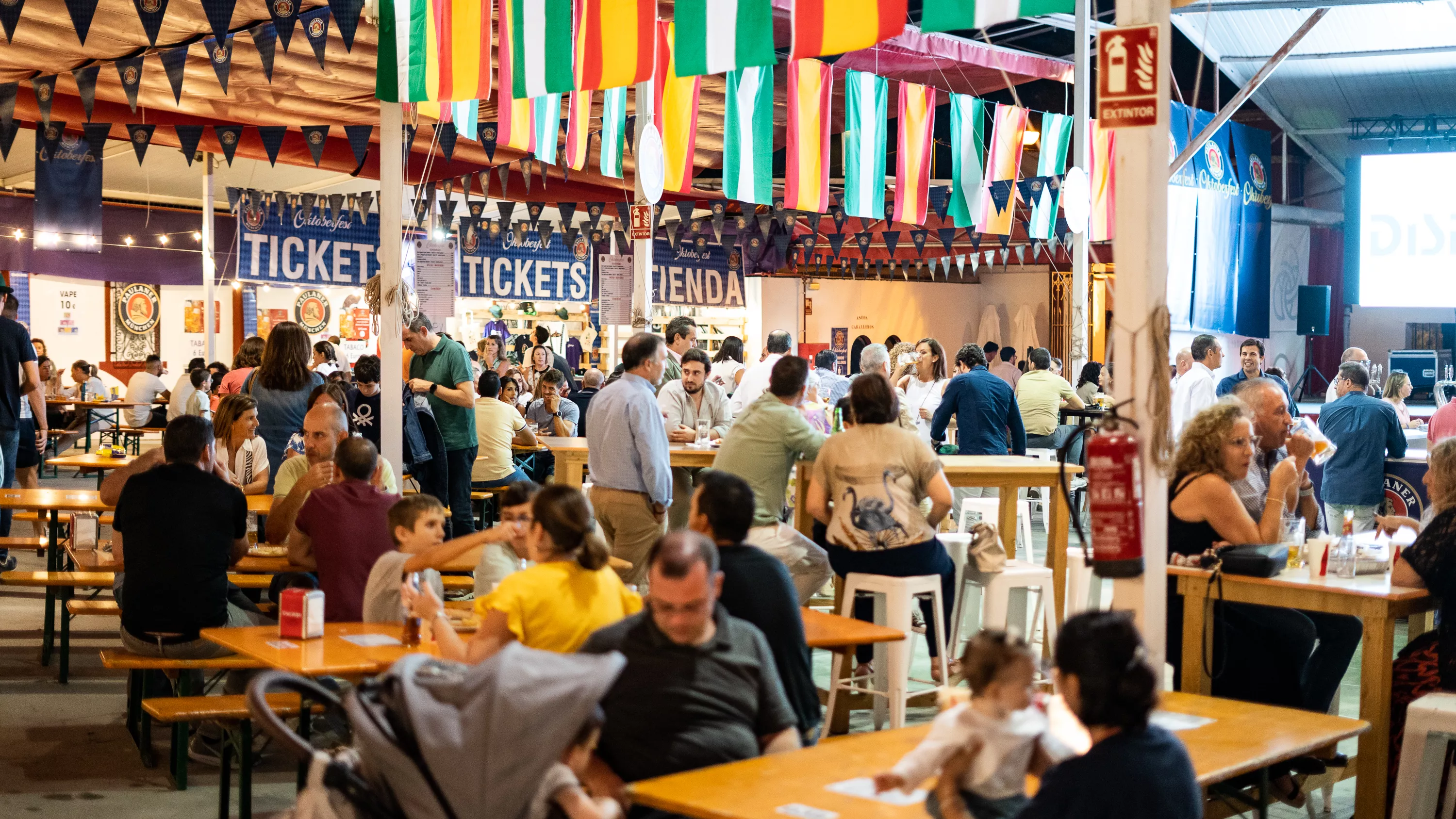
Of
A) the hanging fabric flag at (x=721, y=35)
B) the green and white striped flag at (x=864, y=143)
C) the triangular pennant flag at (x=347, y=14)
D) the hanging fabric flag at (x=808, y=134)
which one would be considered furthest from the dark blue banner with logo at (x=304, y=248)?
the hanging fabric flag at (x=721, y=35)

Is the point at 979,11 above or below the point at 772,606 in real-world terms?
above

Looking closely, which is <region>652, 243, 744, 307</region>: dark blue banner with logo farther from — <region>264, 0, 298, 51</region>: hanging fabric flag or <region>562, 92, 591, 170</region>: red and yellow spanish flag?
<region>264, 0, 298, 51</region>: hanging fabric flag

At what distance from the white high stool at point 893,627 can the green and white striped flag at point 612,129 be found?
509 cm

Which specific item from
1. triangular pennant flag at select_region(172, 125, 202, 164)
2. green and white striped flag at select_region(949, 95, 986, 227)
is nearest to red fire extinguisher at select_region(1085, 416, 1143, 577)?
green and white striped flag at select_region(949, 95, 986, 227)

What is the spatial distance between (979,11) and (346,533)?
3.09 meters

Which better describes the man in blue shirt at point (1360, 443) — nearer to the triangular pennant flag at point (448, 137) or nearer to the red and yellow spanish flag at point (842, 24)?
the red and yellow spanish flag at point (842, 24)

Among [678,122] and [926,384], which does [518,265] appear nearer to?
[678,122]

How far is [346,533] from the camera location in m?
5.01

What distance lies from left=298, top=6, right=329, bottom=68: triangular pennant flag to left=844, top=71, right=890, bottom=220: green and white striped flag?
14.0 ft

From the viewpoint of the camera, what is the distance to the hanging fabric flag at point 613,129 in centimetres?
998

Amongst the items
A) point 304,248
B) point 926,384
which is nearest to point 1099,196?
point 926,384

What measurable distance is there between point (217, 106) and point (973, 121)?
633 centimetres

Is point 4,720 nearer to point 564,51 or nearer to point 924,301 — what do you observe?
point 564,51

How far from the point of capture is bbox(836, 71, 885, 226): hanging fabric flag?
10695mm
